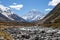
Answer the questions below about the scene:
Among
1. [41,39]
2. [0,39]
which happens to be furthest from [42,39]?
[0,39]

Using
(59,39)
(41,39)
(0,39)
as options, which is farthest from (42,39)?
(0,39)

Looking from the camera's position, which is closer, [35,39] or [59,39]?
[59,39]

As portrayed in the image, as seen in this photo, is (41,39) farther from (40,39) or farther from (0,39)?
(0,39)

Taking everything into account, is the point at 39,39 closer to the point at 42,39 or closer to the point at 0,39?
the point at 42,39

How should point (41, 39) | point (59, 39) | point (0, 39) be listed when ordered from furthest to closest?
point (41, 39), point (59, 39), point (0, 39)

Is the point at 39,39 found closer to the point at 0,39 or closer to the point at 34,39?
the point at 34,39

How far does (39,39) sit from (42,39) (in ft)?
2.62

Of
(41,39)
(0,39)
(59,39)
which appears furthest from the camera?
(41,39)

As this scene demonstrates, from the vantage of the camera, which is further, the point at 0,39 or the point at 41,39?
the point at 41,39

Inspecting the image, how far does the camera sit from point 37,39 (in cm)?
4994

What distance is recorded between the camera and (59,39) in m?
44.1

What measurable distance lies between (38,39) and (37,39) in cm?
53

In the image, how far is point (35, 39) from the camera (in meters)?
50.4

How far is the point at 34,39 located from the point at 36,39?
551 millimetres
